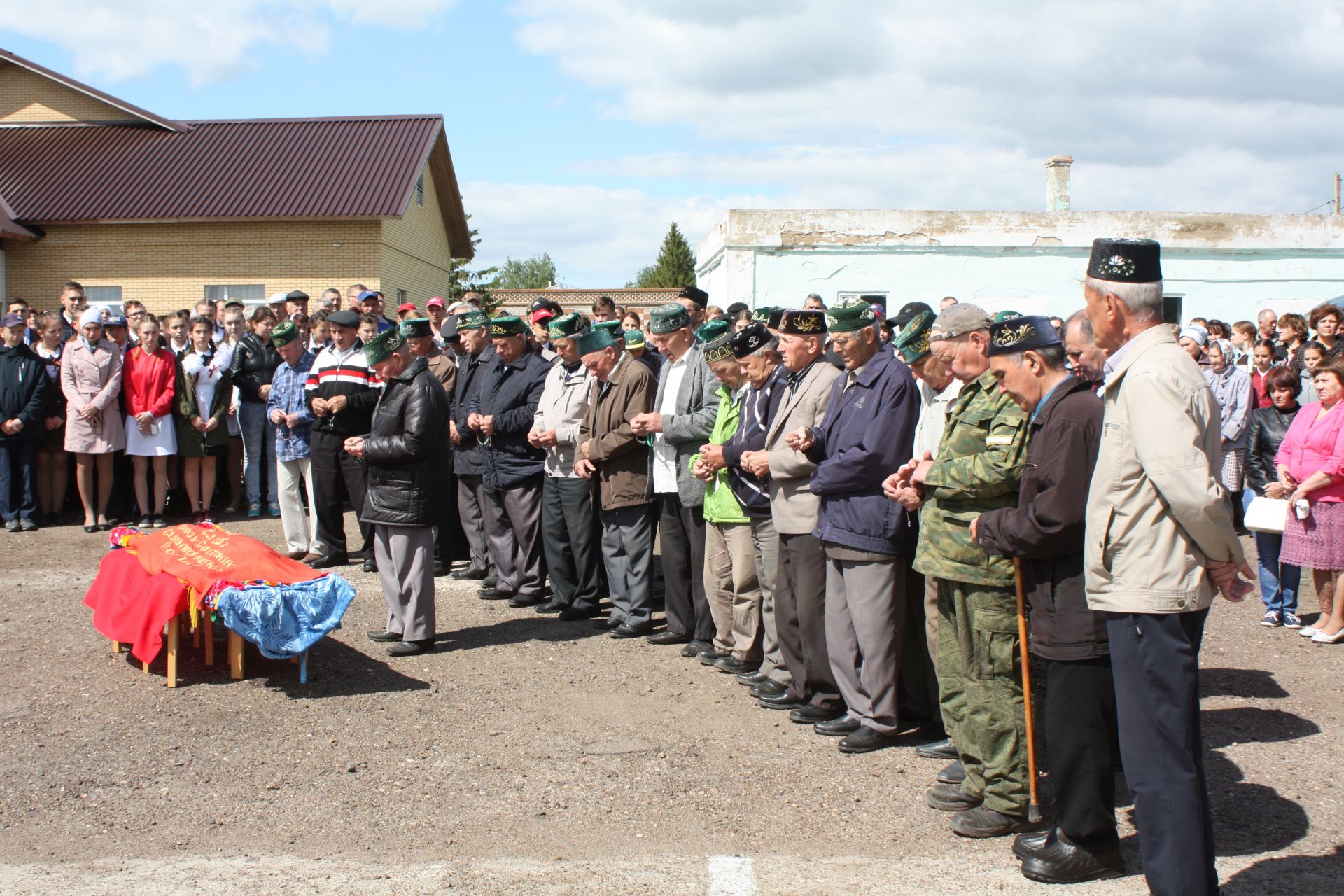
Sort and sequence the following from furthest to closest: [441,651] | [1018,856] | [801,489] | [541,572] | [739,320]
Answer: [739,320] → [541,572] → [441,651] → [801,489] → [1018,856]

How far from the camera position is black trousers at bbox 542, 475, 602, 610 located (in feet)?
26.4

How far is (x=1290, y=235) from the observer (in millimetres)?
21812

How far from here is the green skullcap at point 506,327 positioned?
8477 mm

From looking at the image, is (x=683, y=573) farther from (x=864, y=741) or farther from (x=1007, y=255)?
(x=1007, y=255)

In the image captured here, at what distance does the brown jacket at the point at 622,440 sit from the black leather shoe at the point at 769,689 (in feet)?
5.91


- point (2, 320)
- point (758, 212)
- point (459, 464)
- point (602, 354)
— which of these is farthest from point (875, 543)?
point (758, 212)

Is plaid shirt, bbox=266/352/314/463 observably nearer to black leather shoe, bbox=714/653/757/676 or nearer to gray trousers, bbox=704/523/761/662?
gray trousers, bbox=704/523/761/662

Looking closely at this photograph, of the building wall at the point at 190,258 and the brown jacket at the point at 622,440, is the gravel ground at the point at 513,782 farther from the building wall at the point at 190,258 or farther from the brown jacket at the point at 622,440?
the building wall at the point at 190,258

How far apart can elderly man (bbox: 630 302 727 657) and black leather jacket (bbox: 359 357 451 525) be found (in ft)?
4.28

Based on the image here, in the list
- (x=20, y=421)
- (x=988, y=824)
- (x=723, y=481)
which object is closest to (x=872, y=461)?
(x=723, y=481)

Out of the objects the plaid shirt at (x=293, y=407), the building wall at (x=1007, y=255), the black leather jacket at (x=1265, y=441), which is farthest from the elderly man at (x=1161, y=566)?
the building wall at (x=1007, y=255)

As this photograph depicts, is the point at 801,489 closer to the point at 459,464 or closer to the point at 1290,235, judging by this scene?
the point at 459,464

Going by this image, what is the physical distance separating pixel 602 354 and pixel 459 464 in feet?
6.35

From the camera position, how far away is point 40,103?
91.5 feet
